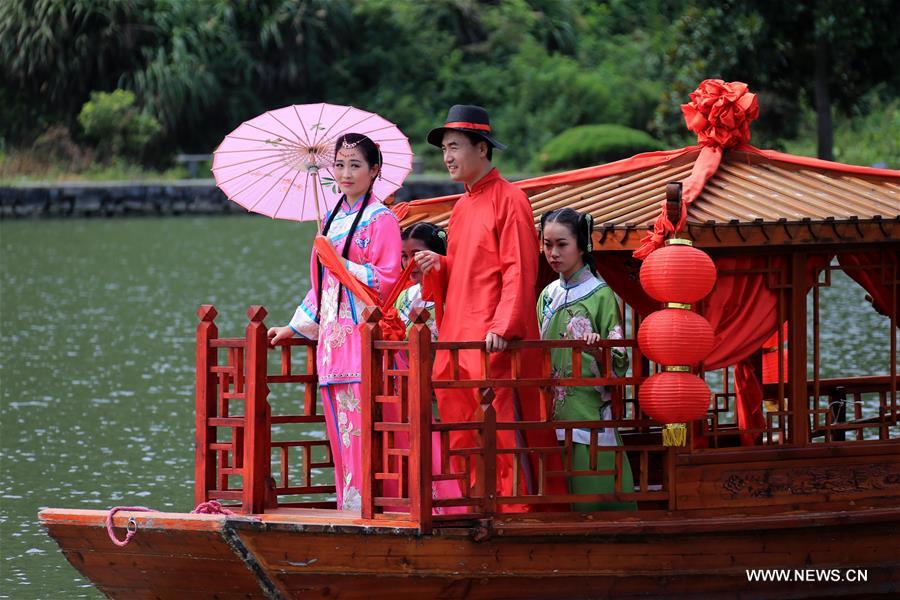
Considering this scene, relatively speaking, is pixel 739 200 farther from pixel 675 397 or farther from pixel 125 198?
pixel 125 198

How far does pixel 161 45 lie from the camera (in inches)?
1190

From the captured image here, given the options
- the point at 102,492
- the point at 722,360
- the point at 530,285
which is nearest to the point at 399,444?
the point at 530,285

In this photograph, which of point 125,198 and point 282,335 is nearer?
point 282,335

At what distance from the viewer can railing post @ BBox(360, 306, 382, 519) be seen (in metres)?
5.83

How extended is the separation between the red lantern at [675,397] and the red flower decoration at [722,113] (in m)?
1.22

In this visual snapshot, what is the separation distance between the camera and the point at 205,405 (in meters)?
6.34

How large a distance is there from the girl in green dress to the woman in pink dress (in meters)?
0.61

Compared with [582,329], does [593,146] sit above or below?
above

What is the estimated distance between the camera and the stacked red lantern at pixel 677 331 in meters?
5.92

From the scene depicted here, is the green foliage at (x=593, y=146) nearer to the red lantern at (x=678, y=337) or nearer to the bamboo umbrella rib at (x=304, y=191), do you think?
the bamboo umbrella rib at (x=304, y=191)

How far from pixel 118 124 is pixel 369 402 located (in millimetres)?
24170

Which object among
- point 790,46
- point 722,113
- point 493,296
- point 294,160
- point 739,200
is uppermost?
point 790,46

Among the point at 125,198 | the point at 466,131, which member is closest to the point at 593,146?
the point at 125,198

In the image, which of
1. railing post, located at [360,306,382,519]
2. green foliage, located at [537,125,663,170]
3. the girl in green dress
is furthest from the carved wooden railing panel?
green foliage, located at [537,125,663,170]
